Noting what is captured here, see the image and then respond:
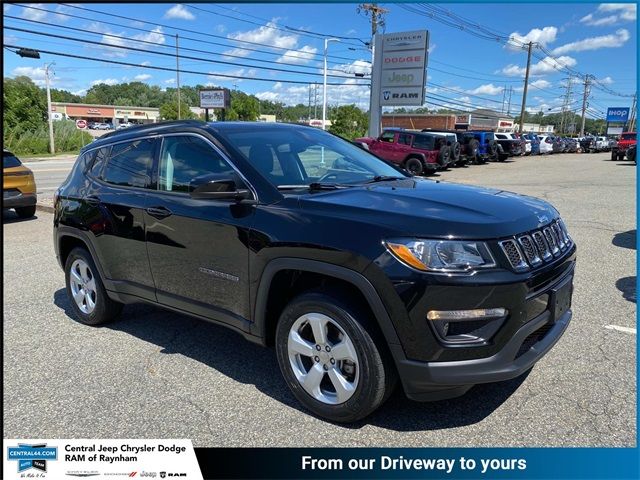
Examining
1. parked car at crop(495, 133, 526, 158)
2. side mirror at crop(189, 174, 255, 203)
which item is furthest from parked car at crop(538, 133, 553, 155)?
side mirror at crop(189, 174, 255, 203)

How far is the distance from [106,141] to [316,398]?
308 centimetres

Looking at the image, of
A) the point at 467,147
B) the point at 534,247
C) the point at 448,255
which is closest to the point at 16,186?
the point at 448,255

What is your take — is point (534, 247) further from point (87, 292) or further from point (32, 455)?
point (87, 292)

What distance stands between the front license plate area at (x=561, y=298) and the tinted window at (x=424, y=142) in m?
18.2

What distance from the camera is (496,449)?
9.04 ft

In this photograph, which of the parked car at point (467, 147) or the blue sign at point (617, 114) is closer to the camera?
the parked car at point (467, 147)

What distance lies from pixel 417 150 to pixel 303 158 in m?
17.7

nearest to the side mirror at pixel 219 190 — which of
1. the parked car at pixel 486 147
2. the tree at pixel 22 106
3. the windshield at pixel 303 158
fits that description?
the windshield at pixel 303 158

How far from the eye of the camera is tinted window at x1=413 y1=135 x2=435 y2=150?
67.8ft

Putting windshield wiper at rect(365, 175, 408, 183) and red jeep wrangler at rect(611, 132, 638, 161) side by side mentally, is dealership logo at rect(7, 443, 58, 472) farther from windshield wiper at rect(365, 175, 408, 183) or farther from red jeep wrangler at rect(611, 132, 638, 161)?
red jeep wrangler at rect(611, 132, 638, 161)

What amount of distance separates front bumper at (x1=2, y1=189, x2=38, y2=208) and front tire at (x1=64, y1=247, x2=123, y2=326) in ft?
19.9

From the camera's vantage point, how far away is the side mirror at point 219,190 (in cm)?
307

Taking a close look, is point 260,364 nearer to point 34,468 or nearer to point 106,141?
point 34,468

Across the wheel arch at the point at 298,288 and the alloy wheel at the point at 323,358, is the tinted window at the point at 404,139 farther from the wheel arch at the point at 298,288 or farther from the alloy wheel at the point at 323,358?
the alloy wheel at the point at 323,358
